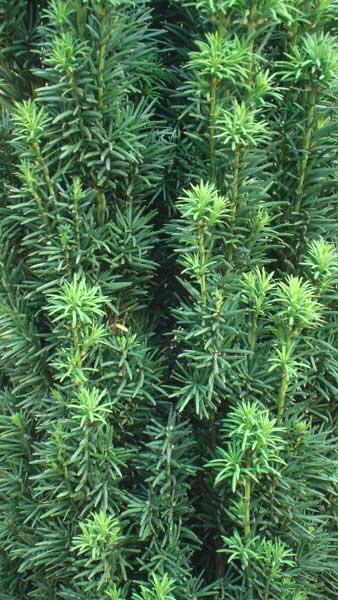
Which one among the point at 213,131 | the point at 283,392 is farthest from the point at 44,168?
the point at 283,392

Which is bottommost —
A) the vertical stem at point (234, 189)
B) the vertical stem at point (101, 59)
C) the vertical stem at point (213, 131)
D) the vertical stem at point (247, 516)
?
the vertical stem at point (247, 516)

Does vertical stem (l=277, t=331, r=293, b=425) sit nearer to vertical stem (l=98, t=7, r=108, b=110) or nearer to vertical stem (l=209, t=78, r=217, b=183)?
vertical stem (l=209, t=78, r=217, b=183)

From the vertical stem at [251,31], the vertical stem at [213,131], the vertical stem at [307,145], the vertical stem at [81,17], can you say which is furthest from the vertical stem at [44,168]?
the vertical stem at [307,145]

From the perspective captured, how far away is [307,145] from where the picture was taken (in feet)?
5.81

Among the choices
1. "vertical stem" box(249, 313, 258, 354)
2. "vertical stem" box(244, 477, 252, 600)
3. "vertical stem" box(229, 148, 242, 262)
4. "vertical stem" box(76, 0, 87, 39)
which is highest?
"vertical stem" box(76, 0, 87, 39)

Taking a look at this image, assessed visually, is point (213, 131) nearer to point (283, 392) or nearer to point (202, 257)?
point (202, 257)

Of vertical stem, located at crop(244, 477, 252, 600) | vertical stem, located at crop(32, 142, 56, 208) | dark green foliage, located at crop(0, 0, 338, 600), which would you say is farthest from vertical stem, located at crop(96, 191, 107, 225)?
vertical stem, located at crop(244, 477, 252, 600)

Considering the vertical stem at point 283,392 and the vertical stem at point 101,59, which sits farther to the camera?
the vertical stem at point 283,392

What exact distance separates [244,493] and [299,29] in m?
1.14

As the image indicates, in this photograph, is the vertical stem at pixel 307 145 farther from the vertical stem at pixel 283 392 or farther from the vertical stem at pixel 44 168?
the vertical stem at pixel 44 168

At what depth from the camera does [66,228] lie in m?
1.68

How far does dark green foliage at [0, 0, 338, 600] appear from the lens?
5.34 feet

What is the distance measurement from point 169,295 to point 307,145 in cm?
54

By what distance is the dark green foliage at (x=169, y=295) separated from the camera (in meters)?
1.63
